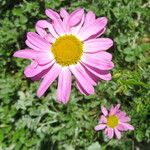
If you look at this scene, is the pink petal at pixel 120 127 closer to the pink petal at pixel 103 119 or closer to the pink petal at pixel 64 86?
the pink petal at pixel 103 119

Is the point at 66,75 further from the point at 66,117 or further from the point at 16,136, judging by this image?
the point at 16,136

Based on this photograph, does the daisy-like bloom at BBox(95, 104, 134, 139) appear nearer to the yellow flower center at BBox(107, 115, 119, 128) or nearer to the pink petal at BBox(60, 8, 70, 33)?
the yellow flower center at BBox(107, 115, 119, 128)

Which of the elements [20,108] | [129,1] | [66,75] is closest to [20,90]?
[20,108]

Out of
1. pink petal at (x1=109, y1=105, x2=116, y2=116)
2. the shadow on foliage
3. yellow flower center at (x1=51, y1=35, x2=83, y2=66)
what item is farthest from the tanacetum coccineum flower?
the shadow on foliage

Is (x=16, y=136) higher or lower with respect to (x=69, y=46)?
lower

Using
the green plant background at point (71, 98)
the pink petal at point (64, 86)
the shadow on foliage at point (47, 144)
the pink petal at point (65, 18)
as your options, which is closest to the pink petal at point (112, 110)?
the green plant background at point (71, 98)

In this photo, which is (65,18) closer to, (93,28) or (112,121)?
(93,28)

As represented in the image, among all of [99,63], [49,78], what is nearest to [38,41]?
[49,78]
